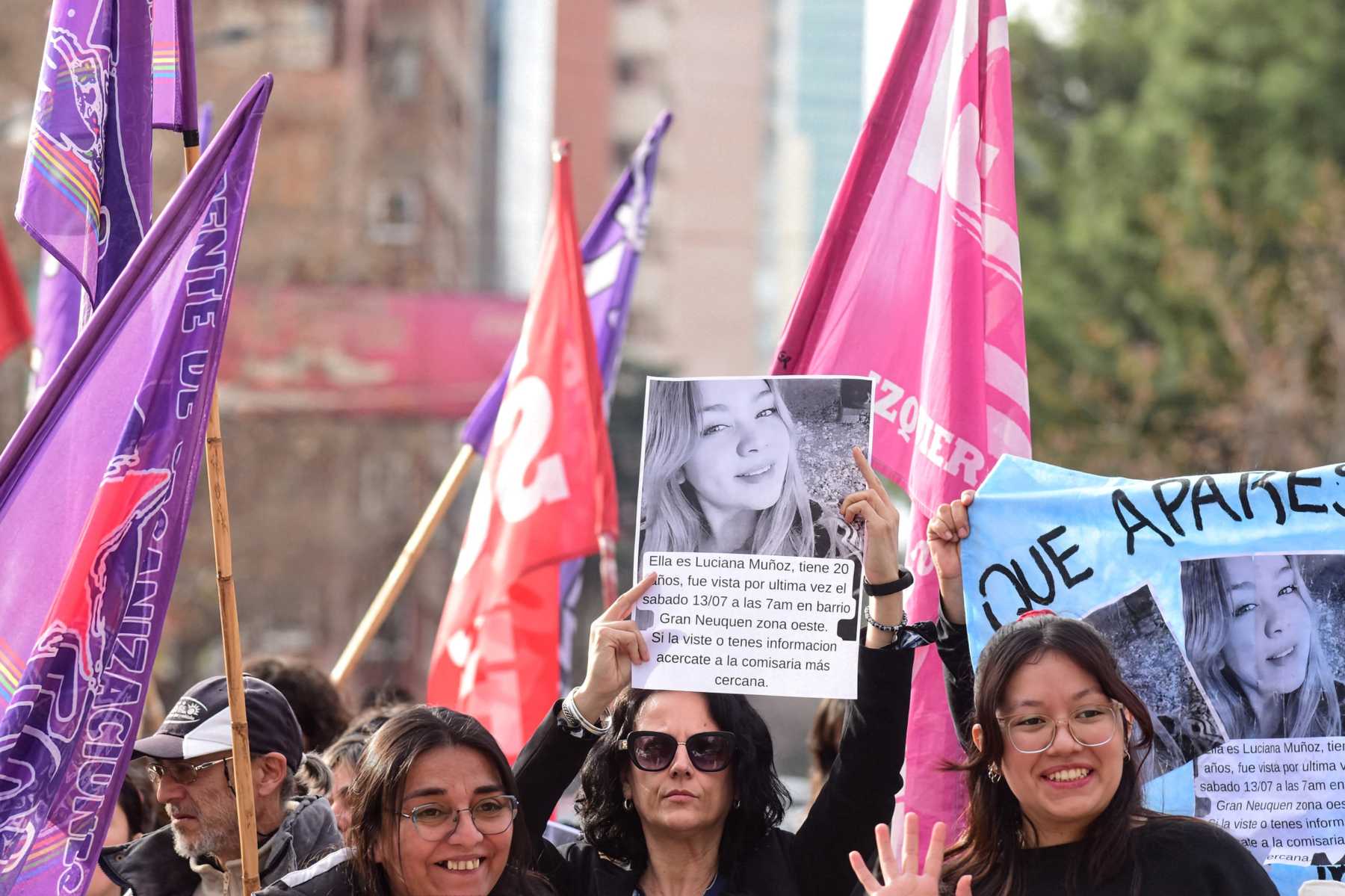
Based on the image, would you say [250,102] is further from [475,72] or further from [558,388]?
[475,72]

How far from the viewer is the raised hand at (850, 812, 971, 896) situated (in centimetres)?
337

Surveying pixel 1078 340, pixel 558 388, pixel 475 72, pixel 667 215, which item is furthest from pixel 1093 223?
pixel 667 215

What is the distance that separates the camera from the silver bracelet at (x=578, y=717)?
3.99m

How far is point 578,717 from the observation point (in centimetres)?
399

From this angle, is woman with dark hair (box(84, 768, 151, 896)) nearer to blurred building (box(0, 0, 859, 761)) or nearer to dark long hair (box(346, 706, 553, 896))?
blurred building (box(0, 0, 859, 761))

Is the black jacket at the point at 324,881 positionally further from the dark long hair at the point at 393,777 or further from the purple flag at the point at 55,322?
the purple flag at the point at 55,322

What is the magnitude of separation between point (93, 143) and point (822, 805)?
211 cm

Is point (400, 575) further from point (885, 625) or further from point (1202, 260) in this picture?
point (1202, 260)

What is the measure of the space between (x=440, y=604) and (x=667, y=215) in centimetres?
2811

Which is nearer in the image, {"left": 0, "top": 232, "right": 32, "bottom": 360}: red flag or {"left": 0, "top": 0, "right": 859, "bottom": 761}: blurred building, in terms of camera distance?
{"left": 0, "top": 232, "right": 32, "bottom": 360}: red flag

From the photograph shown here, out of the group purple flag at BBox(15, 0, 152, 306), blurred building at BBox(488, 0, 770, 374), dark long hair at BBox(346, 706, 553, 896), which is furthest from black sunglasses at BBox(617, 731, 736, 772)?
blurred building at BBox(488, 0, 770, 374)

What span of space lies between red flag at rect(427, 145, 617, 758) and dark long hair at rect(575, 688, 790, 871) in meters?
1.51

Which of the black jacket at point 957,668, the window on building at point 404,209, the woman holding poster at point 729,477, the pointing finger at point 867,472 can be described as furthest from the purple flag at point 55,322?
the window on building at point 404,209

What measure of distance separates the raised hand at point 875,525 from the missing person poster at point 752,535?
0.02 m
